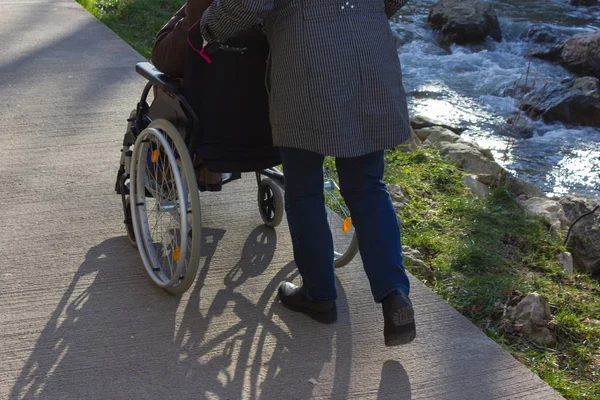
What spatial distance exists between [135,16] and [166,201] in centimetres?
633

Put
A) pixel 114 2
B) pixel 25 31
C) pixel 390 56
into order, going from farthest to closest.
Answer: pixel 114 2 → pixel 25 31 → pixel 390 56

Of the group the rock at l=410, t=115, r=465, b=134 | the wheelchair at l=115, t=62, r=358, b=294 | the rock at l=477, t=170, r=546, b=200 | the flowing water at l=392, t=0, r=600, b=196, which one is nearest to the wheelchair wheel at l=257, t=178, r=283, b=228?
the wheelchair at l=115, t=62, r=358, b=294

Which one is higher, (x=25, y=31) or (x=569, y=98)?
(x=25, y=31)

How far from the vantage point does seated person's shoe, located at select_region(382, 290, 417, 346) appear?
118 inches

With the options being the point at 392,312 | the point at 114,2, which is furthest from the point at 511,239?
the point at 114,2

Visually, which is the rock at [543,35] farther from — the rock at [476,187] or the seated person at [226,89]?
the seated person at [226,89]

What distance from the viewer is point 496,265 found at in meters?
4.04

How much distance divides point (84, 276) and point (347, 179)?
134 cm

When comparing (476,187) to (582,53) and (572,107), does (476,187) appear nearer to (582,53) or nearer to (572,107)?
(572,107)

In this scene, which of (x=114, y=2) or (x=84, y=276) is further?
(x=114, y=2)

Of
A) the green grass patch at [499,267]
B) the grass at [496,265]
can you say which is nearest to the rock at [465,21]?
the grass at [496,265]

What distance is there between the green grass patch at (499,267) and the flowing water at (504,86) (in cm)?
154

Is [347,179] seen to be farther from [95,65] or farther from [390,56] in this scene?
[95,65]

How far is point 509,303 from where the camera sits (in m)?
3.64
